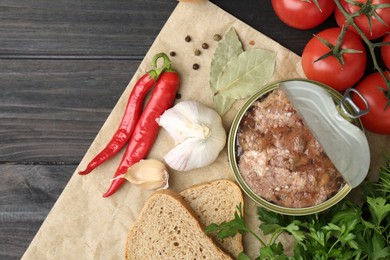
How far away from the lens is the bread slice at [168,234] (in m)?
1.91

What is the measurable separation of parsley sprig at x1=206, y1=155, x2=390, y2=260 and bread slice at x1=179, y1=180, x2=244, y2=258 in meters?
0.06

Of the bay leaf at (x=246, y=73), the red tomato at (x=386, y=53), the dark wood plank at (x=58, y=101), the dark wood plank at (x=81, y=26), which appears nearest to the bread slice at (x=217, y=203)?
the bay leaf at (x=246, y=73)

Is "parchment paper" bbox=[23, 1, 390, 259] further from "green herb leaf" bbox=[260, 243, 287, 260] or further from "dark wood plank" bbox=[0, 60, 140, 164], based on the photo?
"green herb leaf" bbox=[260, 243, 287, 260]

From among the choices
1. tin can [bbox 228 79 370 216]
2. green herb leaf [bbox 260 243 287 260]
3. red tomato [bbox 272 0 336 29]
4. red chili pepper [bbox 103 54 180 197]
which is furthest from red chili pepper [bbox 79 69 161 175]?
green herb leaf [bbox 260 243 287 260]

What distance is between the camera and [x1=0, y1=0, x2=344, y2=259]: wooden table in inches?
78.8

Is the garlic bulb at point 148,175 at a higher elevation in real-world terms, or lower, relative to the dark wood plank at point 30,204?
higher

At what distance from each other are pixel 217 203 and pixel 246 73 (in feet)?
1.51

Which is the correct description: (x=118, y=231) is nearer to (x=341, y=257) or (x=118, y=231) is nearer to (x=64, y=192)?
(x=64, y=192)

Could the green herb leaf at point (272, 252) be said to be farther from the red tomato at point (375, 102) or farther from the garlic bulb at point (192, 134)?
the red tomato at point (375, 102)

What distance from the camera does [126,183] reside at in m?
1.99

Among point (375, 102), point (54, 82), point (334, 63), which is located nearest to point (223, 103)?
point (334, 63)

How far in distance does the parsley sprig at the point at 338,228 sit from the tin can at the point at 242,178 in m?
0.04

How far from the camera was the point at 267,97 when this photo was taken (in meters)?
1.84

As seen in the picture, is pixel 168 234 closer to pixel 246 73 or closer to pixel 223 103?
pixel 223 103
